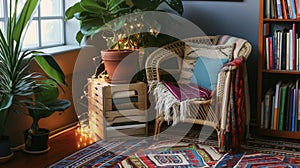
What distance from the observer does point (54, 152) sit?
3387 mm

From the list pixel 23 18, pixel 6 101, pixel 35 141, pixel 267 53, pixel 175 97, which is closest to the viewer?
pixel 6 101

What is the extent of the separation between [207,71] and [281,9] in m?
0.72

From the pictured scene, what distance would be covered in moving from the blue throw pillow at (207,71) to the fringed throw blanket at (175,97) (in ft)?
0.23

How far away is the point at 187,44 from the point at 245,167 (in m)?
1.23

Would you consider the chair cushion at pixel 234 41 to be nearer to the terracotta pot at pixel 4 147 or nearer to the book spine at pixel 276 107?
the book spine at pixel 276 107

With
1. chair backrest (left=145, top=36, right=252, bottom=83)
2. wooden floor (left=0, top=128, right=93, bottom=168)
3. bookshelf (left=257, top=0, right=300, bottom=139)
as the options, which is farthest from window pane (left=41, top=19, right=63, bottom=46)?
bookshelf (left=257, top=0, right=300, bottom=139)

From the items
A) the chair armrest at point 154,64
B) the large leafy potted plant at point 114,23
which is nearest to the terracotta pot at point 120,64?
the large leafy potted plant at point 114,23

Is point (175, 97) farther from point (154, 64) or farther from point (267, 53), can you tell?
point (267, 53)

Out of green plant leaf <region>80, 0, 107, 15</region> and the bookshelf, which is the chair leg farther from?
green plant leaf <region>80, 0, 107, 15</region>

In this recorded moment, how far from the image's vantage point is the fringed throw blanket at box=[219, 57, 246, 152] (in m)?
3.32

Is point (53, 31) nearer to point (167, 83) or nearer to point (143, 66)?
point (143, 66)

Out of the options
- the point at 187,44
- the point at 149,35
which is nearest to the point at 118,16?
the point at 149,35

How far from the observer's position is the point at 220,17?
4.16 metres

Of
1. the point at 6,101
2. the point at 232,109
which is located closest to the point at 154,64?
the point at 232,109
